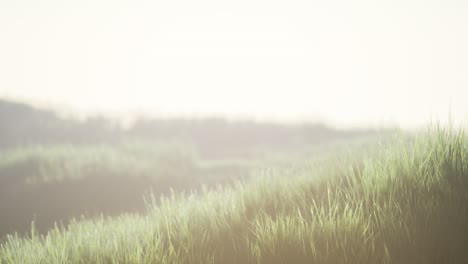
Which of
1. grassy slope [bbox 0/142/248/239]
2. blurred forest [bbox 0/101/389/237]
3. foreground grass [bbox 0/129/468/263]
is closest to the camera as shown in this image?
foreground grass [bbox 0/129/468/263]

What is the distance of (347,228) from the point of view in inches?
66.9

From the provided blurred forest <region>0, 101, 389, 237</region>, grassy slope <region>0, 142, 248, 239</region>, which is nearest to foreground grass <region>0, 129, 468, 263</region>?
blurred forest <region>0, 101, 389, 237</region>

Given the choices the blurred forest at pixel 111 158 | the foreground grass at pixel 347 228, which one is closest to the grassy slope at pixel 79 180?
the blurred forest at pixel 111 158

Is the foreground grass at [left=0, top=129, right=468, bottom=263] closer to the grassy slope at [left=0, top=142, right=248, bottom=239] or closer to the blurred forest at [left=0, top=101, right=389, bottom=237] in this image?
the blurred forest at [left=0, top=101, right=389, bottom=237]

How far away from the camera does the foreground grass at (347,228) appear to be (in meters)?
1.64

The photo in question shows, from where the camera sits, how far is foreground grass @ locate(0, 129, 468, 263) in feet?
5.37

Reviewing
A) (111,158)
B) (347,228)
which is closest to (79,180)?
(111,158)

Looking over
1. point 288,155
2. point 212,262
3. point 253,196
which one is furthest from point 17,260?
point 288,155

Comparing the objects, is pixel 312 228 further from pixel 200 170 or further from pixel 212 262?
pixel 200 170

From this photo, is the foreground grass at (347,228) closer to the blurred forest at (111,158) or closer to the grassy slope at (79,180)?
the blurred forest at (111,158)

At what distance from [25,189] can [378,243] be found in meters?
4.38

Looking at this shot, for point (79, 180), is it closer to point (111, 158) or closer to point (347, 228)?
point (111, 158)

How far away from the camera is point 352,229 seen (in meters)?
1.70

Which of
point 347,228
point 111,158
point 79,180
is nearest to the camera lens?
point 347,228
